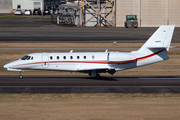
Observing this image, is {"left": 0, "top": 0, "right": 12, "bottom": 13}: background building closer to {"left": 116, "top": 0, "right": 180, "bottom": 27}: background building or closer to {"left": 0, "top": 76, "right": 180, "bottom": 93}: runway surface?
{"left": 116, "top": 0, "right": 180, "bottom": 27}: background building

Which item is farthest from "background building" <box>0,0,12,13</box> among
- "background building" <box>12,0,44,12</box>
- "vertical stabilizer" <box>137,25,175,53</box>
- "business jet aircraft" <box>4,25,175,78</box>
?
"vertical stabilizer" <box>137,25,175,53</box>

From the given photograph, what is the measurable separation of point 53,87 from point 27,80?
185 inches

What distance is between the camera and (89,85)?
30188 millimetres

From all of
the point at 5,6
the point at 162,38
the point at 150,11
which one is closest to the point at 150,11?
the point at 150,11

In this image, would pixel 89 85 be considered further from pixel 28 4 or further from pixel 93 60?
pixel 28 4

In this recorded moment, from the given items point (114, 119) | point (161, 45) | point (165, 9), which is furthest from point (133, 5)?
point (114, 119)

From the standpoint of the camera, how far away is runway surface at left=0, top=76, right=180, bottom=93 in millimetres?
28062

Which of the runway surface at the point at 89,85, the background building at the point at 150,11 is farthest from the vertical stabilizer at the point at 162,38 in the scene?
the background building at the point at 150,11

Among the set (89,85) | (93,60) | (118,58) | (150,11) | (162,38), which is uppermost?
(150,11)

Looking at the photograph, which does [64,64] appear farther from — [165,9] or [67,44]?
[165,9]

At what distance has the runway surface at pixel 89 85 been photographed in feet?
92.1

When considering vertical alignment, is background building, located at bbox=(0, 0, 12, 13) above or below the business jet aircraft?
above

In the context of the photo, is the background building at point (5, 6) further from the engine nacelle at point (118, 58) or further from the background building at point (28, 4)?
the engine nacelle at point (118, 58)

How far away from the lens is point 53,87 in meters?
29.1
